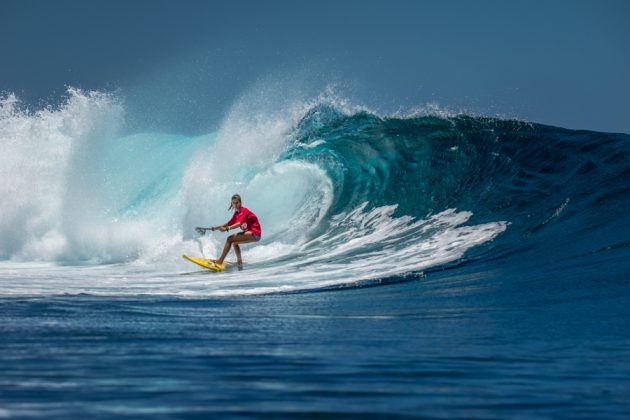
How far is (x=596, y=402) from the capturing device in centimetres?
275

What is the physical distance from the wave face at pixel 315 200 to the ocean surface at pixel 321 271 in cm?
5

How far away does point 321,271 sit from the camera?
952 cm

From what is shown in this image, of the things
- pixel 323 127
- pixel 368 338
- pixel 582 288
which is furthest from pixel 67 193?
pixel 368 338

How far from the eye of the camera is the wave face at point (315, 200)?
919 cm

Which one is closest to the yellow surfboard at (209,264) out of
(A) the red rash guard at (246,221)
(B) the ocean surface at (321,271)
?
(B) the ocean surface at (321,271)

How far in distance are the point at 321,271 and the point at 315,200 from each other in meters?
5.54

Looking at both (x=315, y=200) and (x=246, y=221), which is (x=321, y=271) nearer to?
(x=246, y=221)

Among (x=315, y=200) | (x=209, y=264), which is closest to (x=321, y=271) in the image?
(x=209, y=264)

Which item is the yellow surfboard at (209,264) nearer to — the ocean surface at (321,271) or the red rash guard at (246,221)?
the ocean surface at (321,271)

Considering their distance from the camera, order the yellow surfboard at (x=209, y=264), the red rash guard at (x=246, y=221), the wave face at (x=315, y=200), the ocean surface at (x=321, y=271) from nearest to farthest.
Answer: the ocean surface at (x=321, y=271), the wave face at (x=315, y=200), the yellow surfboard at (x=209, y=264), the red rash guard at (x=246, y=221)

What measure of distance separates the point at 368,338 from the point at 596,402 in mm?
1598

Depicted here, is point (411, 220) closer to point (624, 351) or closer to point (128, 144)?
point (624, 351)

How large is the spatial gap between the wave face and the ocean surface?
47mm

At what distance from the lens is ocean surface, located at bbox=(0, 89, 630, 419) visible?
2865 millimetres
